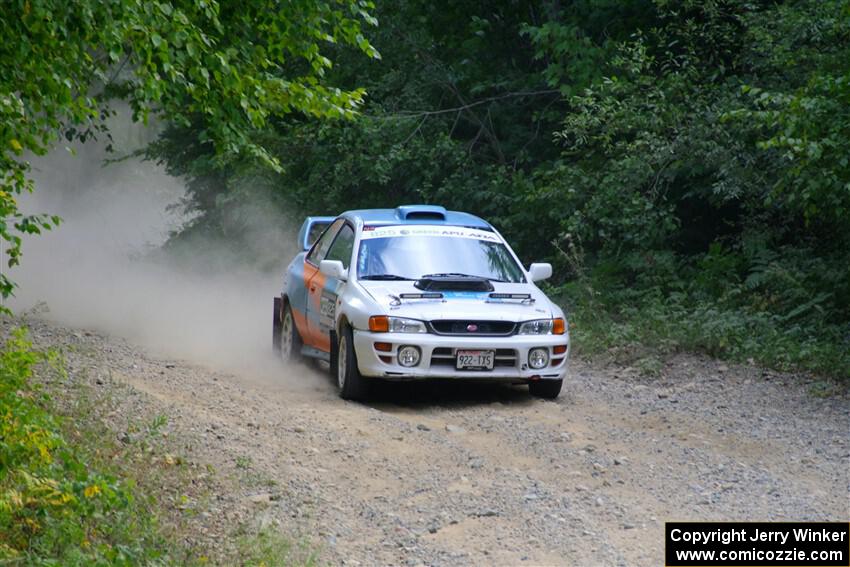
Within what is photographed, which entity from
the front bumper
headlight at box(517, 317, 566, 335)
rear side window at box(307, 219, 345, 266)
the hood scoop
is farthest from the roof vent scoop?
the front bumper

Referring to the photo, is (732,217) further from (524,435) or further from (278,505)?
(278,505)

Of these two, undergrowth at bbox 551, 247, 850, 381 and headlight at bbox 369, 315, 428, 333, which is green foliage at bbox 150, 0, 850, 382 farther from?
headlight at bbox 369, 315, 428, 333

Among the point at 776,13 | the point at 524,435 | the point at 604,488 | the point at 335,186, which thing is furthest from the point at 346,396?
the point at 335,186

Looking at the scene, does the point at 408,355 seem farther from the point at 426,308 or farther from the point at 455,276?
the point at 455,276

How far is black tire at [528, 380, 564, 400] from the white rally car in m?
0.01

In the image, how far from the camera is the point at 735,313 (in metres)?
15.7

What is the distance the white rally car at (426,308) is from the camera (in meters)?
11.2

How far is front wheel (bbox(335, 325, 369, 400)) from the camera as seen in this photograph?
11.3m

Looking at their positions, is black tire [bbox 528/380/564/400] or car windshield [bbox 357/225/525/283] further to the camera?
car windshield [bbox 357/225/525/283]

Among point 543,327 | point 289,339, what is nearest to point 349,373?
point 543,327

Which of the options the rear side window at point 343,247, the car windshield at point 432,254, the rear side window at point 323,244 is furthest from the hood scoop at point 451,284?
the rear side window at point 323,244

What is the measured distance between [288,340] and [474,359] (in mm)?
3394

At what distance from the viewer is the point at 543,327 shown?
1161 cm

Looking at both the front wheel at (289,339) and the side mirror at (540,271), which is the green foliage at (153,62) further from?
the front wheel at (289,339)
